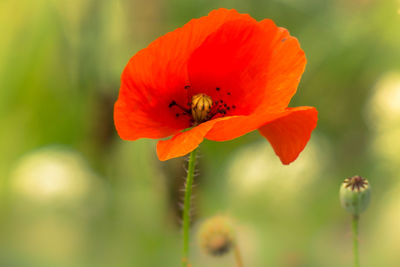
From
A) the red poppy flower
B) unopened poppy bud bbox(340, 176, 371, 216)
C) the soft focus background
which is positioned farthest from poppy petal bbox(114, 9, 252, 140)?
the soft focus background

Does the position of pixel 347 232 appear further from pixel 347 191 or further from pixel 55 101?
pixel 55 101

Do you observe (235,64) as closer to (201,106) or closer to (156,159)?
(201,106)

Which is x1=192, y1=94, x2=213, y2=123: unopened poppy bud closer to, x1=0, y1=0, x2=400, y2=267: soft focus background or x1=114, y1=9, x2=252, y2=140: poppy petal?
x1=114, y1=9, x2=252, y2=140: poppy petal

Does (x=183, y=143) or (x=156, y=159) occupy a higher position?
(x=156, y=159)

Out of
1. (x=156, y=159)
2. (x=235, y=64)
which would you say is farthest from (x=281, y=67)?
(x=156, y=159)

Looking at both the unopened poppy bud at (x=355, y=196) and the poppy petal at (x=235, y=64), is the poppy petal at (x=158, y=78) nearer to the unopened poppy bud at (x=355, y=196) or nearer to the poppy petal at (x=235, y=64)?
the poppy petal at (x=235, y=64)
